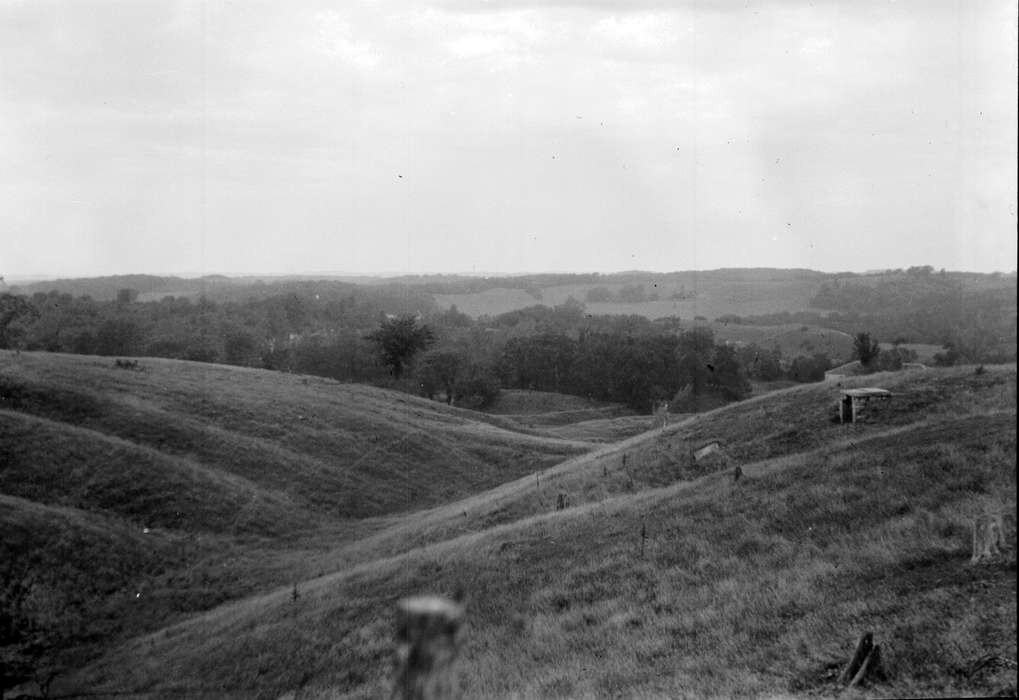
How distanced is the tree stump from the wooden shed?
70.4 feet

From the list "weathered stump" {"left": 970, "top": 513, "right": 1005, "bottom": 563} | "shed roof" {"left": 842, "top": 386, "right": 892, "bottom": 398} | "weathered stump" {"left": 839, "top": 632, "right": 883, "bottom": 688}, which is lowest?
"weathered stump" {"left": 839, "top": 632, "right": 883, "bottom": 688}

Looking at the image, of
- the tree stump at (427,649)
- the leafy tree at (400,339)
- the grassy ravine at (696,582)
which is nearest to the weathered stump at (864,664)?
the grassy ravine at (696,582)

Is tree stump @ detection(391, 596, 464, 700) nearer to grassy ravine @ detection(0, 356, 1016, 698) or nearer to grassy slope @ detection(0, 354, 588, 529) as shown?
grassy ravine @ detection(0, 356, 1016, 698)

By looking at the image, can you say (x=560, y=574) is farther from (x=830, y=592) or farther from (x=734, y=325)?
(x=734, y=325)

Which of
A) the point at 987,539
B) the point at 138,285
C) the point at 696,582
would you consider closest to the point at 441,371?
the point at 696,582

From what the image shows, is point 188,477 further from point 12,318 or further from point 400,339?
point 12,318

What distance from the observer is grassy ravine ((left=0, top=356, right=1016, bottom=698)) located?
809 centimetres

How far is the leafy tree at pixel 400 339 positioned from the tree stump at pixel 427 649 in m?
63.7

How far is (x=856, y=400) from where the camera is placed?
21.8 m

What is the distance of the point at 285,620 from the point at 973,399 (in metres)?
18.7

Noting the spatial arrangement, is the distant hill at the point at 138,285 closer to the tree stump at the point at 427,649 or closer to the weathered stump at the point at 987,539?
the weathered stump at the point at 987,539

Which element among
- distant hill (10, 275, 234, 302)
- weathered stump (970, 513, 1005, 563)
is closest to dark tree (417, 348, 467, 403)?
weathered stump (970, 513, 1005, 563)

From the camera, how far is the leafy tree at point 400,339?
66.1 meters

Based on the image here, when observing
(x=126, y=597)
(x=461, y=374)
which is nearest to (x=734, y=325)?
(x=461, y=374)
